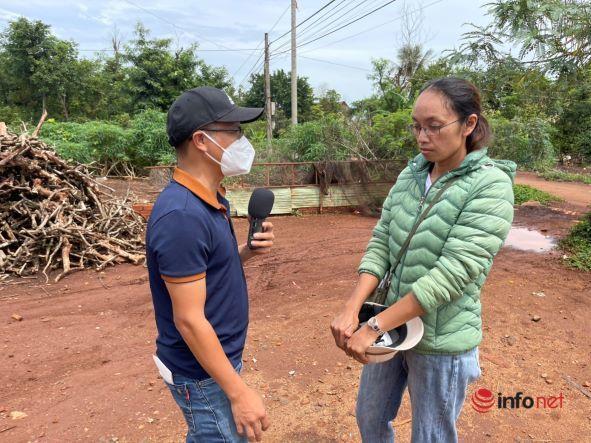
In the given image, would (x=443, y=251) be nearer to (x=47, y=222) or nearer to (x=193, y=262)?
(x=193, y=262)

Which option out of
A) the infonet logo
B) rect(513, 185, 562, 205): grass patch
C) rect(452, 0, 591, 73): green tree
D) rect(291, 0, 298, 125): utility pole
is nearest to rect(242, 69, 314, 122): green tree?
rect(291, 0, 298, 125): utility pole

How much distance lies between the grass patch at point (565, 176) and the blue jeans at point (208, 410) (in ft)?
61.7

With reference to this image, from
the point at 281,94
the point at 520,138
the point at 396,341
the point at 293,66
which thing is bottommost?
the point at 396,341

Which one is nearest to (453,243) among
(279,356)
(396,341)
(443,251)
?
(443,251)

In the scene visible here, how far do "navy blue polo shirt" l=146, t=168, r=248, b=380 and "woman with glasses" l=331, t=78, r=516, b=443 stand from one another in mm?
469

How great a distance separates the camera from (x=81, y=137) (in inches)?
618

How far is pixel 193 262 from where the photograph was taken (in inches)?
50.5

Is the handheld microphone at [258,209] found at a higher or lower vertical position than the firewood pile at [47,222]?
higher

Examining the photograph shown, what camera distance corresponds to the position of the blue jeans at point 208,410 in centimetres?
149

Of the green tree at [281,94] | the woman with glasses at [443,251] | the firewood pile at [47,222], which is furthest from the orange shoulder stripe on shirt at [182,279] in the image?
the green tree at [281,94]

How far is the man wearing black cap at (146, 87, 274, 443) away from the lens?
129 cm

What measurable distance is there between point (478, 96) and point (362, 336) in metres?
1.04

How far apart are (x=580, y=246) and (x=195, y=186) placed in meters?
6.99

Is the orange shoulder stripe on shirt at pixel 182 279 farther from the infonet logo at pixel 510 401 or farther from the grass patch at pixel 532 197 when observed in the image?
the grass patch at pixel 532 197
